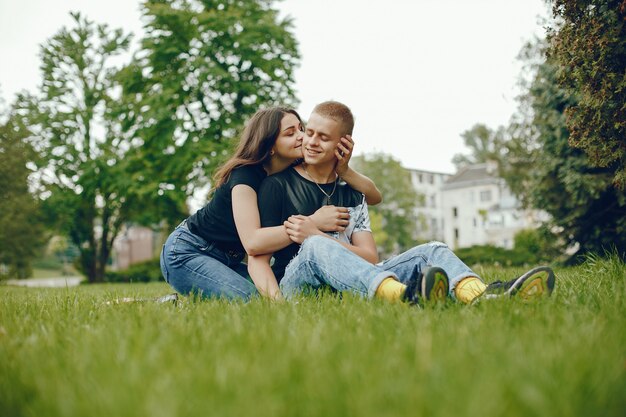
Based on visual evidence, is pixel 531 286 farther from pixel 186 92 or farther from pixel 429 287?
pixel 186 92

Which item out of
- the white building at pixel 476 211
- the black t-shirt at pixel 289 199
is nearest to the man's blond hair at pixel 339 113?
the black t-shirt at pixel 289 199

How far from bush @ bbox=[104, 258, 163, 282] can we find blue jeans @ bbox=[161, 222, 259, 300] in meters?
22.7

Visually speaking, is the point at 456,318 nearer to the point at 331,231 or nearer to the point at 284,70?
the point at 331,231

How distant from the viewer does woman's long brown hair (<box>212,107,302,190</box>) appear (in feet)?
15.4

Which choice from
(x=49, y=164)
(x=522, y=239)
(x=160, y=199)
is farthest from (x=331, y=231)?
(x=522, y=239)

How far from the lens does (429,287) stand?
3152 millimetres

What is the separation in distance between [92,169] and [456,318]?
22.9 m

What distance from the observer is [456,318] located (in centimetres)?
270

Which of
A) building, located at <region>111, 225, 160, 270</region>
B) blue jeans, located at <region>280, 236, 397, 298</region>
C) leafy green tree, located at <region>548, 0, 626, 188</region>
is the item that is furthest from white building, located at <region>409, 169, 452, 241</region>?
blue jeans, located at <region>280, 236, 397, 298</region>

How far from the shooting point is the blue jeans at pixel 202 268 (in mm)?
4512

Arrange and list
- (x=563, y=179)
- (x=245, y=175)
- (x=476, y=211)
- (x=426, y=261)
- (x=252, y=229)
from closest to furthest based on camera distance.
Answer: (x=426, y=261) → (x=252, y=229) → (x=245, y=175) → (x=563, y=179) → (x=476, y=211)

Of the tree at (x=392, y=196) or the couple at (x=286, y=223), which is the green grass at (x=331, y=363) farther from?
the tree at (x=392, y=196)

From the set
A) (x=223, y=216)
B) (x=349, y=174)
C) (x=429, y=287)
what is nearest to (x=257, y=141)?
(x=223, y=216)

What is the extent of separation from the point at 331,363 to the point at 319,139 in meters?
2.86
